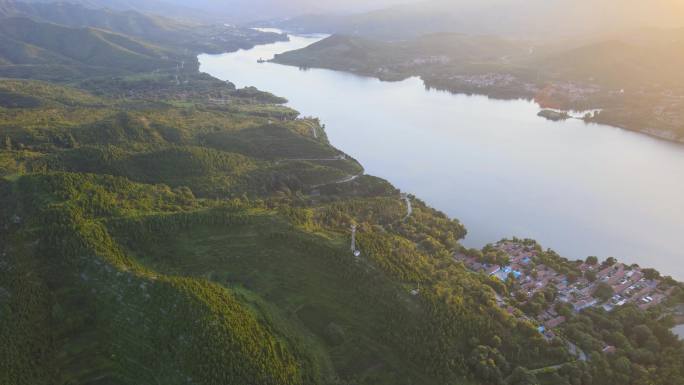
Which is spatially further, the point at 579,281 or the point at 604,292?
the point at 579,281

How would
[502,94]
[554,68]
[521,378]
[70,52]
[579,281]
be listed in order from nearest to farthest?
[521,378] → [579,281] → [502,94] → [554,68] → [70,52]

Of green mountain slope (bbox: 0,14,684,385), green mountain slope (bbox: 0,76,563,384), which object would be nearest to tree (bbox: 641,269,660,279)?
green mountain slope (bbox: 0,14,684,385)

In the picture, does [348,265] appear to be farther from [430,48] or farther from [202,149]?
[430,48]

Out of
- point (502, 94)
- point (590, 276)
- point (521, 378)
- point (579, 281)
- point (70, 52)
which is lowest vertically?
point (521, 378)

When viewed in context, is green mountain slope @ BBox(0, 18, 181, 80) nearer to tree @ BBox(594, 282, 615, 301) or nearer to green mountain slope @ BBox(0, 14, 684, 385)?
green mountain slope @ BBox(0, 14, 684, 385)

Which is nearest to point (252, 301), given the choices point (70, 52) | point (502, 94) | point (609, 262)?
point (609, 262)

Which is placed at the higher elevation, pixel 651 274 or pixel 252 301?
pixel 651 274

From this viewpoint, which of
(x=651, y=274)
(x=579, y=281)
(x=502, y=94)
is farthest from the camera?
(x=502, y=94)

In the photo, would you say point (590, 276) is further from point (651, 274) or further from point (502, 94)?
point (502, 94)
